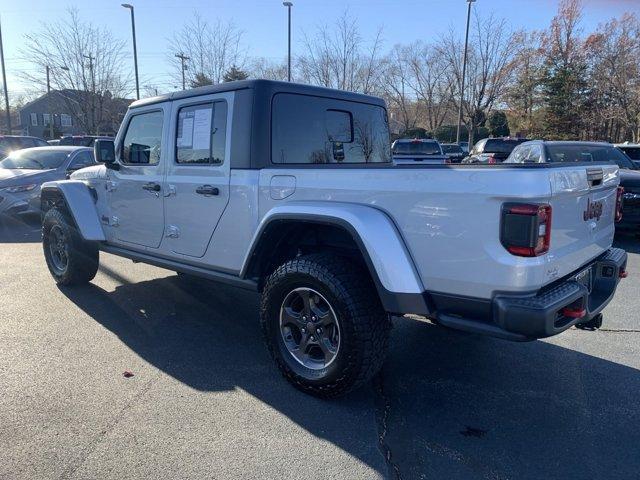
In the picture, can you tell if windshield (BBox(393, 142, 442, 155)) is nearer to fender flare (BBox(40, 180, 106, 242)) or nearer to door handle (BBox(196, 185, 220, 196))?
fender flare (BBox(40, 180, 106, 242))

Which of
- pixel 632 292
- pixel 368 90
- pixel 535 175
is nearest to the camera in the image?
pixel 535 175

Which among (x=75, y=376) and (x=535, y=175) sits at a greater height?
(x=535, y=175)

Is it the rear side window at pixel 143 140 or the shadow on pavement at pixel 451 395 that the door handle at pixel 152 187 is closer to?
the rear side window at pixel 143 140

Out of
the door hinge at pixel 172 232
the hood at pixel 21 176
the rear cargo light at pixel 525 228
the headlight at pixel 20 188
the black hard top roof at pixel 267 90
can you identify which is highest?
the black hard top roof at pixel 267 90

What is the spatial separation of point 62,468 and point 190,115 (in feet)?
8.76

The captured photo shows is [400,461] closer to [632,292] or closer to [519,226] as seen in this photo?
[519,226]

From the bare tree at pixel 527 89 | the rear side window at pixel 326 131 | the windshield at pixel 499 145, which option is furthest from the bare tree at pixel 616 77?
the rear side window at pixel 326 131

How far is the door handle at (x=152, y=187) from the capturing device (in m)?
4.35

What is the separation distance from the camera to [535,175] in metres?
2.42

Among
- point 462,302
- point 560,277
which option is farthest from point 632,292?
point 462,302

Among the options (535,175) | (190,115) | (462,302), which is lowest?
(462,302)

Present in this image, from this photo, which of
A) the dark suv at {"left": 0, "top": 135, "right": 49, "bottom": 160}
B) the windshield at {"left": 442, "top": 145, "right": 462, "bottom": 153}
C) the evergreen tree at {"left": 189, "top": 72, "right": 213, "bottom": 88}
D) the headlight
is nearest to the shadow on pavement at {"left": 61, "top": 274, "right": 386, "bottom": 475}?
the headlight

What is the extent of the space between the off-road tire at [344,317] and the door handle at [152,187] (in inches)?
62.4

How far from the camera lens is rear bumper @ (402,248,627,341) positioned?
2.46m
